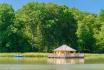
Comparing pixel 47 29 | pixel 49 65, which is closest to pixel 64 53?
pixel 47 29

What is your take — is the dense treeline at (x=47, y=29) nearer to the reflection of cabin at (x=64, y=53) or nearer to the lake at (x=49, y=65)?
the reflection of cabin at (x=64, y=53)

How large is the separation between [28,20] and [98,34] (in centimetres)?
1602

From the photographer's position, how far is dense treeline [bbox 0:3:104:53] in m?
85.3

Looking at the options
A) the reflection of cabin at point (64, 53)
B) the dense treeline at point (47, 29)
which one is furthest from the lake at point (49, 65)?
the dense treeline at point (47, 29)

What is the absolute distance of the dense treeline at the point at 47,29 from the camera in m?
85.3

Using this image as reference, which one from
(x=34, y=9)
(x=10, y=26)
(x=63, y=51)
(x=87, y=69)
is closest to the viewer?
(x=87, y=69)

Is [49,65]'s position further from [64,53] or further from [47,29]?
[47,29]

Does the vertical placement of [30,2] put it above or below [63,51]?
above

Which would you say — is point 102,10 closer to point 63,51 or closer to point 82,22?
point 82,22

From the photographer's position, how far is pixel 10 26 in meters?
85.6

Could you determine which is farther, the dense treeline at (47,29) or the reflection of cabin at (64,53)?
the dense treeline at (47,29)

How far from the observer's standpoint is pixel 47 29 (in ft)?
297

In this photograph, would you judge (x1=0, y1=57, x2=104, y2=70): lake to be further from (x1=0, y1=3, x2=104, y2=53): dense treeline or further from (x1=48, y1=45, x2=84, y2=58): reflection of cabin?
(x1=0, y1=3, x2=104, y2=53): dense treeline

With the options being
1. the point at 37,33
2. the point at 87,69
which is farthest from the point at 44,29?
the point at 87,69
